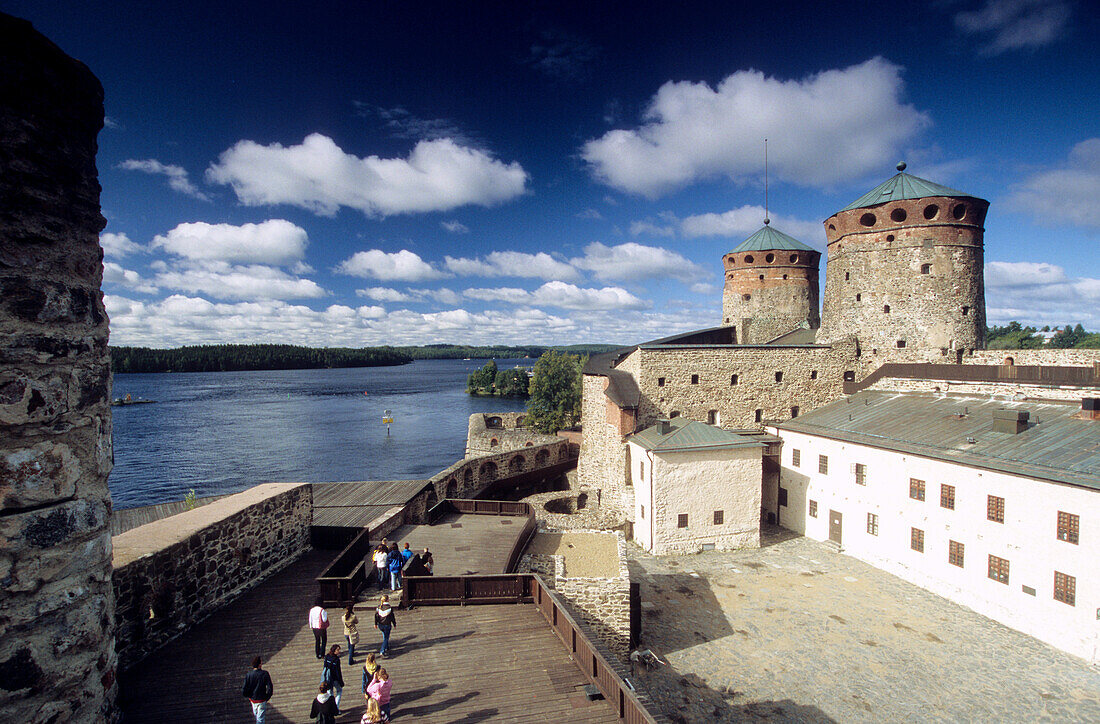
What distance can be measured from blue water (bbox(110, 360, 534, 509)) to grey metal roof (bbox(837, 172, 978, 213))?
35390 millimetres

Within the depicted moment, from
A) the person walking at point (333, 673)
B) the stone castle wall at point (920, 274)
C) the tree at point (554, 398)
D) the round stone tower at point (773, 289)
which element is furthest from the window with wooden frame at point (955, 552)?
the tree at point (554, 398)

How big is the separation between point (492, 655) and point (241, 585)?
5099mm

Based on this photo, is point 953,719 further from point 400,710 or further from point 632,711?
point 400,710

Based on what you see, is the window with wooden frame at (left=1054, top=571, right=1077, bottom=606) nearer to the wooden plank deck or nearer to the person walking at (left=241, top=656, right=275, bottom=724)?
the wooden plank deck

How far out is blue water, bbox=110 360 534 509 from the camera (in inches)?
1631

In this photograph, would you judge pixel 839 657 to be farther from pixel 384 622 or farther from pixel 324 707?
pixel 324 707

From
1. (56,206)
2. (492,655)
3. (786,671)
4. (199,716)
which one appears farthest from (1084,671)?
(56,206)

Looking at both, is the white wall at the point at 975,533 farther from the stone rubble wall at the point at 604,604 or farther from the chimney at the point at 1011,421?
the stone rubble wall at the point at 604,604

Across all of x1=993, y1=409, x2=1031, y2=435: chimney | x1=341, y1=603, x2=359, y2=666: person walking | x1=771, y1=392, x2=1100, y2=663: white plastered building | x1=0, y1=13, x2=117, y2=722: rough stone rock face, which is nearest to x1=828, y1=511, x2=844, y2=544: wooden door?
x1=771, y1=392, x2=1100, y2=663: white plastered building

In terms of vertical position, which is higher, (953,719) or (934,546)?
(934,546)

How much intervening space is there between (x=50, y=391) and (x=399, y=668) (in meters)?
5.63

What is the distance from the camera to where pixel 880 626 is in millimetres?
13578

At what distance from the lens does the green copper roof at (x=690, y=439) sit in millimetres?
18283

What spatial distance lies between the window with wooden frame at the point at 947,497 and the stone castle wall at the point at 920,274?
9692 millimetres
